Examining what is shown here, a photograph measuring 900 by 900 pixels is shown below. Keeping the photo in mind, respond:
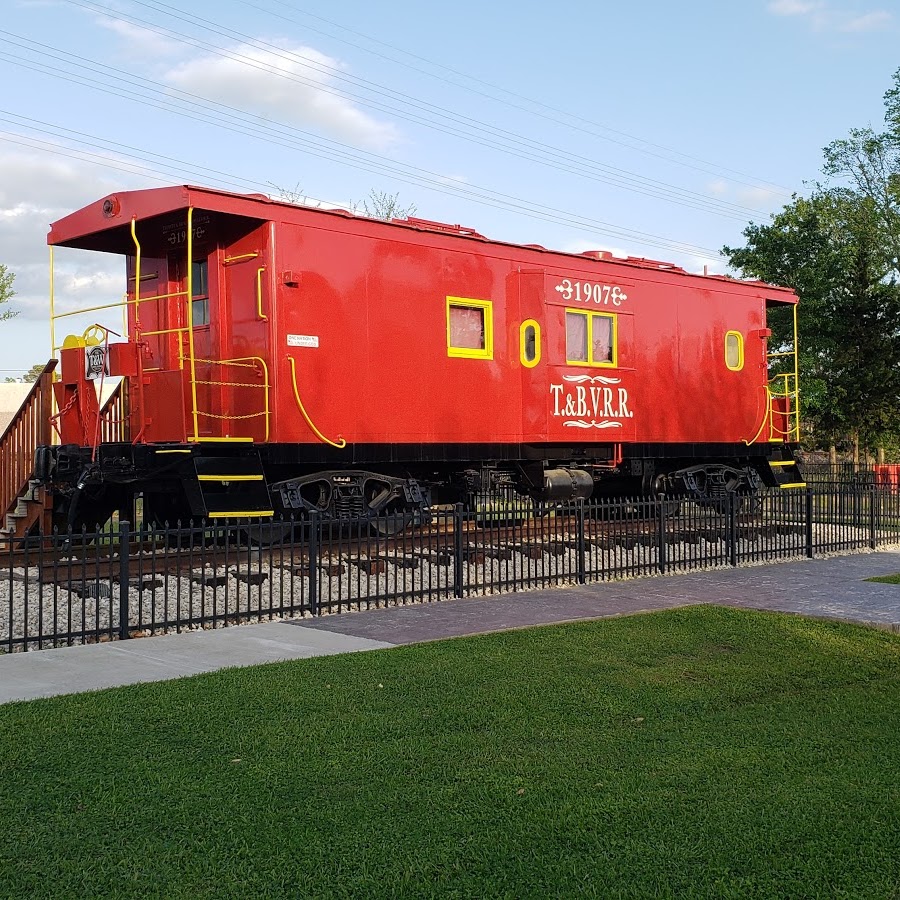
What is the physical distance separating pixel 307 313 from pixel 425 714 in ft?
24.7

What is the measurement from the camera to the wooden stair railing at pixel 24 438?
14453 millimetres

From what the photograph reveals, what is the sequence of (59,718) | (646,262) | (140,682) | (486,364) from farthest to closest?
1. (646,262)
2. (486,364)
3. (140,682)
4. (59,718)

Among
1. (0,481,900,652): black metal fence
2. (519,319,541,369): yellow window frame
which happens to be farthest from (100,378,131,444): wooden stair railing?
(519,319,541,369): yellow window frame

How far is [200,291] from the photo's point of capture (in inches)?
541

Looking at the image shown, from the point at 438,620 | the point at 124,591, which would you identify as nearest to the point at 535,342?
the point at 438,620

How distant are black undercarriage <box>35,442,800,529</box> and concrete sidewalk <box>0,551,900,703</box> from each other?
1423mm

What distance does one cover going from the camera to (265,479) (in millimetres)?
12688

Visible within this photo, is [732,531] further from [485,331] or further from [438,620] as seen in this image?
[438,620]

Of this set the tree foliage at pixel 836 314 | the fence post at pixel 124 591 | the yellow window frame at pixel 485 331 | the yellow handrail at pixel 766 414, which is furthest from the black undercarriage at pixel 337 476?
the tree foliage at pixel 836 314

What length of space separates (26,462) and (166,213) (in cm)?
435

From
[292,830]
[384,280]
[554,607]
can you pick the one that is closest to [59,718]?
[292,830]

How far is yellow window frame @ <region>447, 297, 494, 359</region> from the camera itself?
48.3ft

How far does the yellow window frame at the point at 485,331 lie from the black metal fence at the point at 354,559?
7.20 feet

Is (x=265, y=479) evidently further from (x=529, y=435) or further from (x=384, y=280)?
(x=529, y=435)
